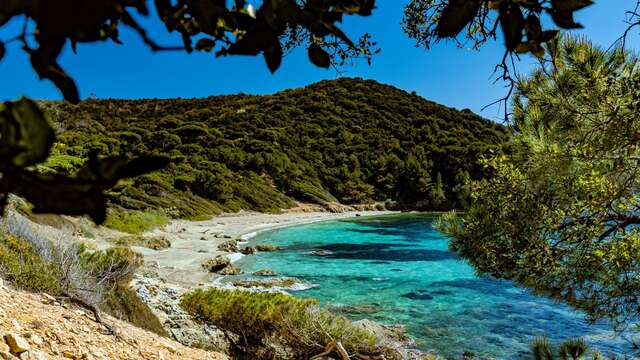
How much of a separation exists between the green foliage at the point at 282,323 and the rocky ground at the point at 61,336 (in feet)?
2.89

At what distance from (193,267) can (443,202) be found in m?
39.0

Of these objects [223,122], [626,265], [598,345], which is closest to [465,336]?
[598,345]

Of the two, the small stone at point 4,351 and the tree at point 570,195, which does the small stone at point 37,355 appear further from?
the tree at point 570,195

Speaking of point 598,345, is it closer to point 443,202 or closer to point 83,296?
point 83,296

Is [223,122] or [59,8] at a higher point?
[223,122]

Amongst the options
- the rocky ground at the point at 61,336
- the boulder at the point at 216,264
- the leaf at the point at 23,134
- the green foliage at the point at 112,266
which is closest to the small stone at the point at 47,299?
the rocky ground at the point at 61,336

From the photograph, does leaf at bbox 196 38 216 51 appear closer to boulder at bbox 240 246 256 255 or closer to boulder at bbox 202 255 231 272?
boulder at bbox 202 255 231 272

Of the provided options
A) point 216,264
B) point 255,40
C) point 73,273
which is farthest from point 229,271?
point 255,40

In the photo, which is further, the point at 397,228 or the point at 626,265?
the point at 397,228

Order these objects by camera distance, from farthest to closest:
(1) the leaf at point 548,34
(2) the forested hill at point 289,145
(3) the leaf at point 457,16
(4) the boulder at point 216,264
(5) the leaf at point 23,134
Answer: (2) the forested hill at point 289,145, (4) the boulder at point 216,264, (1) the leaf at point 548,34, (3) the leaf at point 457,16, (5) the leaf at point 23,134

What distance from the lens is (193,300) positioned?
5504 mm

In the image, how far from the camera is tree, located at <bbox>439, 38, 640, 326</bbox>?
15.2 ft

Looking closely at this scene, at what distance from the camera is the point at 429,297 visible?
12805mm

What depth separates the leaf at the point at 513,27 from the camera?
0.77 metres
